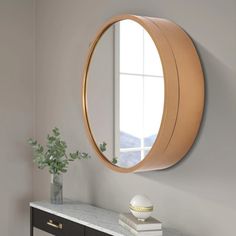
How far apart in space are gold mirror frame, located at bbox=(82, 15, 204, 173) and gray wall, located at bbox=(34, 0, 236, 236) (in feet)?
0.14

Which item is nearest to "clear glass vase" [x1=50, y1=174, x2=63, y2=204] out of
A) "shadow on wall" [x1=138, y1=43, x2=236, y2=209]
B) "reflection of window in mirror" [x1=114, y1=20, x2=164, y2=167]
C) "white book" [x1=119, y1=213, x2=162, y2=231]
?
"reflection of window in mirror" [x1=114, y1=20, x2=164, y2=167]

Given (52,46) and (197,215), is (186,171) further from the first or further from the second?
(52,46)

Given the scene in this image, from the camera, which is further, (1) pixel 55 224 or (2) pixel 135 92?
(1) pixel 55 224

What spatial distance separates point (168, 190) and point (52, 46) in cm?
127

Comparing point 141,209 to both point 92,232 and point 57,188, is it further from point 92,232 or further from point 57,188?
point 57,188

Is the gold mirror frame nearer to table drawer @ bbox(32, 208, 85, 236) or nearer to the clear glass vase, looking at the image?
table drawer @ bbox(32, 208, 85, 236)

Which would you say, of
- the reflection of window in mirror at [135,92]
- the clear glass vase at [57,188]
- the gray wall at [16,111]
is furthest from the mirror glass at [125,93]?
the gray wall at [16,111]

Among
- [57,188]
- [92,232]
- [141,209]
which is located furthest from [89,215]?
[141,209]

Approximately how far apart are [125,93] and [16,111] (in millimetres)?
1076

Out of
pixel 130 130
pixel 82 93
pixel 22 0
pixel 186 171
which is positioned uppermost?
pixel 22 0

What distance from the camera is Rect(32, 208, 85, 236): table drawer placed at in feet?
7.84

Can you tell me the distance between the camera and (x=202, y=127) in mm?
2061

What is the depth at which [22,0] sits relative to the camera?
3146mm

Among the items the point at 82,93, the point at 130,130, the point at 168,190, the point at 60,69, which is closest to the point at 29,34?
the point at 60,69
